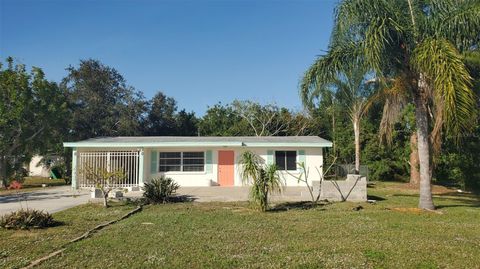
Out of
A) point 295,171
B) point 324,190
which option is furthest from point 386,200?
point 295,171

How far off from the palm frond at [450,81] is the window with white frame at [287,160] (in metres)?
12.0

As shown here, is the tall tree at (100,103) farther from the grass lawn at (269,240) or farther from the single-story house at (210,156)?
the grass lawn at (269,240)

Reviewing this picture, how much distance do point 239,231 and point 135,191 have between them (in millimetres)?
11878

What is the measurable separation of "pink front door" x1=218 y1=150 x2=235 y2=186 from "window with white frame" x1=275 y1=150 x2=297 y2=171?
8.43 ft

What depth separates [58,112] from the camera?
26.2m

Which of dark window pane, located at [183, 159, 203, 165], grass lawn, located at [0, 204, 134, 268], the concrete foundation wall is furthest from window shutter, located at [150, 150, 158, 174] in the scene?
the concrete foundation wall

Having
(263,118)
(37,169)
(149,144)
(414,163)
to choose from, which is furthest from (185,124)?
(414,163)

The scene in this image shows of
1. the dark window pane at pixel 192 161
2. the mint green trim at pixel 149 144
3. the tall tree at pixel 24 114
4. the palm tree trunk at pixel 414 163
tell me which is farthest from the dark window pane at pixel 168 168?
the palm tree trunk at pixel 414 163

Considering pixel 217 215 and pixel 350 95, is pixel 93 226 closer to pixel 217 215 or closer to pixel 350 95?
pixel 217 215

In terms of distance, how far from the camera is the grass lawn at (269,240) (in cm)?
591

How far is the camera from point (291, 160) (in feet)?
72.1

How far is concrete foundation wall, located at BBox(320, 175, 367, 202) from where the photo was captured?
14453mm

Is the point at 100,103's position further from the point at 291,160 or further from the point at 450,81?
the point at 450,81

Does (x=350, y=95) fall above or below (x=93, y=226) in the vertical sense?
above
